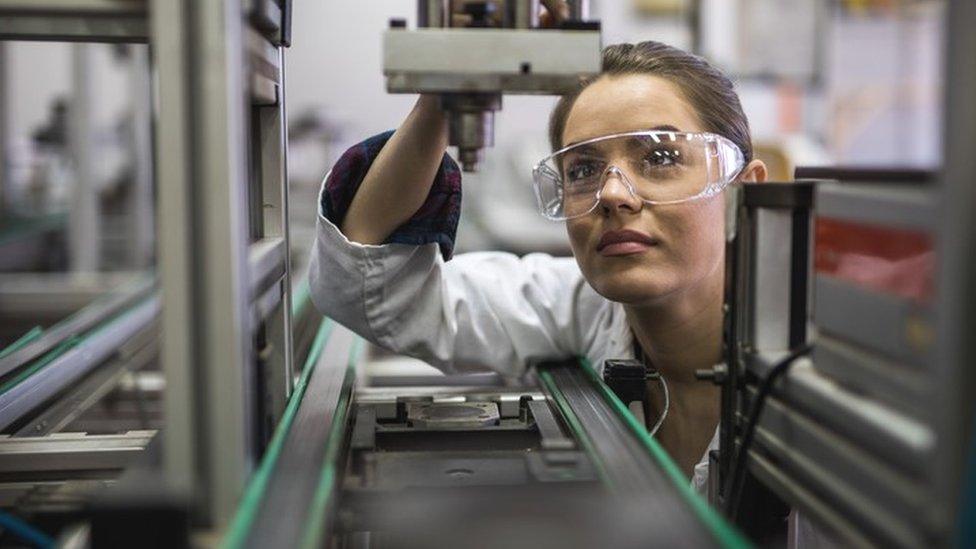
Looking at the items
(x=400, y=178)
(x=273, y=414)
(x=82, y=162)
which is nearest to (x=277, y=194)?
(x=400, y=178)

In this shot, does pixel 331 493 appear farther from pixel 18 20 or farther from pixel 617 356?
pixel 617 356

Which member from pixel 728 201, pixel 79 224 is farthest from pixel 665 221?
pixel 79 224

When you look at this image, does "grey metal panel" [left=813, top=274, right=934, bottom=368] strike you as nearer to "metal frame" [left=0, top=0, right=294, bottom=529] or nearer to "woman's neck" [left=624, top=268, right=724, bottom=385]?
"metal frame" [left=0, top=0, right=294, bottom=529]

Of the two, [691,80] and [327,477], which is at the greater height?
[691,80]

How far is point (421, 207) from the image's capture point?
57.0 inches

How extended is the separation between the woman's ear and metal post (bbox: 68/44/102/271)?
3214mm

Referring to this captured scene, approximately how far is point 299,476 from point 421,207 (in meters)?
0.65

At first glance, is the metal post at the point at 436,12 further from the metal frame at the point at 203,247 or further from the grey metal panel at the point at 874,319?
the grey metal panel at the point at 874,319

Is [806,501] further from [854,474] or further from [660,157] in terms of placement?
[660,157]

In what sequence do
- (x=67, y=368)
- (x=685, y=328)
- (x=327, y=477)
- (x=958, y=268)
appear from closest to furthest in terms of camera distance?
(x=958, y=268) → (x=327, y=477) → (x=685, y=328) → (x=67, y=368)

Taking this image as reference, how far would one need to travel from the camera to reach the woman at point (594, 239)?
1371 mm

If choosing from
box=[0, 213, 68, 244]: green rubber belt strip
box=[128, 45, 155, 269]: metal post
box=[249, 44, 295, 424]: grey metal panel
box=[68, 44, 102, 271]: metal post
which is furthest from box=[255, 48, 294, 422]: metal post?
box=[128, 45, 155, 269]: metal post

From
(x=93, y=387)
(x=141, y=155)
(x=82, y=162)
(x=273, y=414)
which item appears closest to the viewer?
(x=273, y=414)

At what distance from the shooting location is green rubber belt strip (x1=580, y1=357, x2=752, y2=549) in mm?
→ 746
